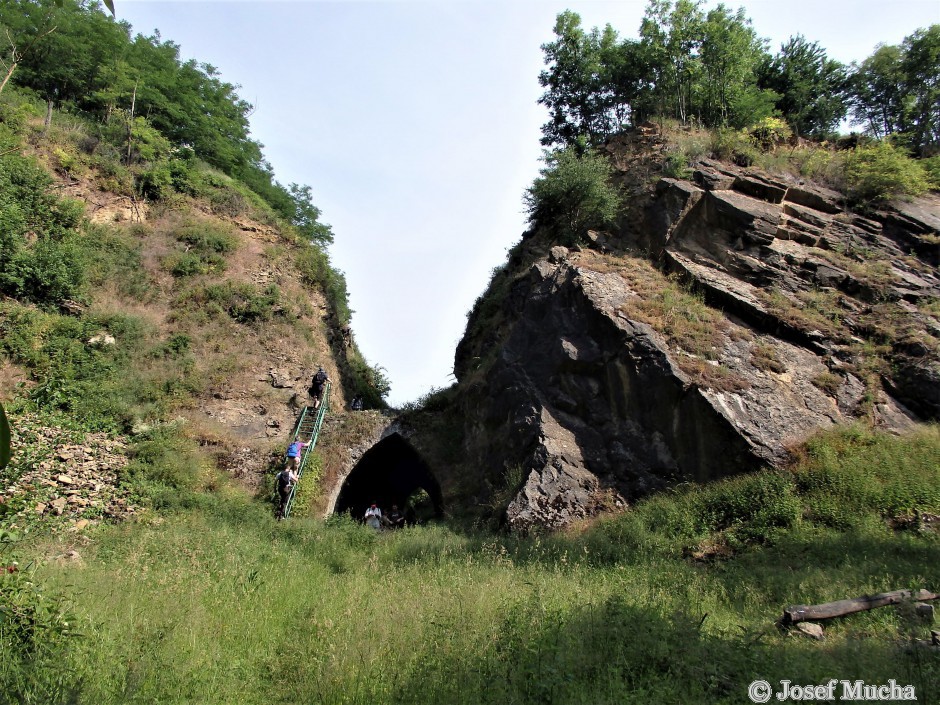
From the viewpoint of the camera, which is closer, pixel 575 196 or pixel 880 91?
pixel 575 196

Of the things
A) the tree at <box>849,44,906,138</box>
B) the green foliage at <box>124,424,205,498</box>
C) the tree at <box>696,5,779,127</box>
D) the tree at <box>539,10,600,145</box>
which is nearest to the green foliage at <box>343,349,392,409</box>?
the green foliage at <box>124,424,205,498</box>

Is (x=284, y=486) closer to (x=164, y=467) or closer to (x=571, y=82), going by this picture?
(x=164, y=467)

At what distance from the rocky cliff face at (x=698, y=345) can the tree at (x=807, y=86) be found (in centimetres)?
916

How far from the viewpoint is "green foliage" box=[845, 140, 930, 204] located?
19438 millimetres

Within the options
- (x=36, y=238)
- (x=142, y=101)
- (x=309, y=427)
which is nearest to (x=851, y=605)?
(x=309, y=427)

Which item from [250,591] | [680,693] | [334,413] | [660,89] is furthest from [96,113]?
[680,693]

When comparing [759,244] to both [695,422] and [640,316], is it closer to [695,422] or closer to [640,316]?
[640,316]

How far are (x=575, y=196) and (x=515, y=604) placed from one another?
16.1 meters

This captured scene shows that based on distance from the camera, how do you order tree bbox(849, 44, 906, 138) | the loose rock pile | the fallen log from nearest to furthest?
the fallen log
the loose rock pile
tree bbox(849, 44, 906, 138)

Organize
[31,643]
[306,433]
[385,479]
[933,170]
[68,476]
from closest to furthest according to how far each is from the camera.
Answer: [31,643] < [68,476] < [306,433] < [933,170] < [385,479]

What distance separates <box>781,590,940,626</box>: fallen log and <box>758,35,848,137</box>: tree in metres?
25.2

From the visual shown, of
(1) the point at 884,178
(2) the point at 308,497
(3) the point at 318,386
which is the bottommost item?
(2) the point at 308,497

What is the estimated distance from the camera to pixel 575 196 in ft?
65.3

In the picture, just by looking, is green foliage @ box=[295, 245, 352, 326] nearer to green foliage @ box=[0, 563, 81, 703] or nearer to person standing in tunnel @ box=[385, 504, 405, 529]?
person standing in tunnel @ box=[385, 504, 405, 529]
